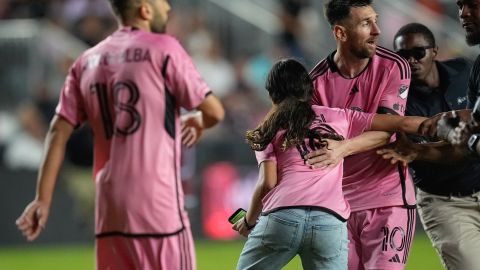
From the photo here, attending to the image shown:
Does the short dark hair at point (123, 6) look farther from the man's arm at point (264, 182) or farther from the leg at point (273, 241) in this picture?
the leg at point (273, 241)

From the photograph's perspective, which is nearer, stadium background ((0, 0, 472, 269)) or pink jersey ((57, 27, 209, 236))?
pink jersey ((57, 27, 209, 236))

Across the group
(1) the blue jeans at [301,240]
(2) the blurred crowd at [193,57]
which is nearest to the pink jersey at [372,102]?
(1) the blue jeans at [301,240]

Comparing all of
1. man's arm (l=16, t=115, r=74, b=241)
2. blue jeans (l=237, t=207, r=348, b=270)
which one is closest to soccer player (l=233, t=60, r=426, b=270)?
blue jeans (l=237, t=207, r=348, b=270)

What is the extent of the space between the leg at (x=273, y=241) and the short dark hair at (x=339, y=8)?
1.70m

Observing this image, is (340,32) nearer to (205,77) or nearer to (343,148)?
(343,148)

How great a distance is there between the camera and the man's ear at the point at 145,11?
6.04 metres

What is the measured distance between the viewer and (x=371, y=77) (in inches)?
278

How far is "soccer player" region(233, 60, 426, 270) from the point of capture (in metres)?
6.25

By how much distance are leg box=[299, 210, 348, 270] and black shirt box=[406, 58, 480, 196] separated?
1472mm

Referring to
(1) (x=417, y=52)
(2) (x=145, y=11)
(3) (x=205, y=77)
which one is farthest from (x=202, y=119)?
(3) (x=205, y=77)

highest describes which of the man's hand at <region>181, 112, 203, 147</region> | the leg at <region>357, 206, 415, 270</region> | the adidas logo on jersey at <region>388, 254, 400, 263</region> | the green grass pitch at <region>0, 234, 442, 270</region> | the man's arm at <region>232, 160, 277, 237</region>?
the man's hand at <region>181, 112, 203, 147</region>

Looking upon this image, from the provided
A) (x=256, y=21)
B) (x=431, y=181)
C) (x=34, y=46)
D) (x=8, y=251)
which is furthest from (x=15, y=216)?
(x=431, y=181)

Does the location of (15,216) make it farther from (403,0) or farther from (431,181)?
(431,181)

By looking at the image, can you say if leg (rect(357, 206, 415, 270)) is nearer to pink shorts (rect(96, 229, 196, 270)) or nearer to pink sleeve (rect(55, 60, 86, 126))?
pink shorts (rect(96, 229, 196, 270))
